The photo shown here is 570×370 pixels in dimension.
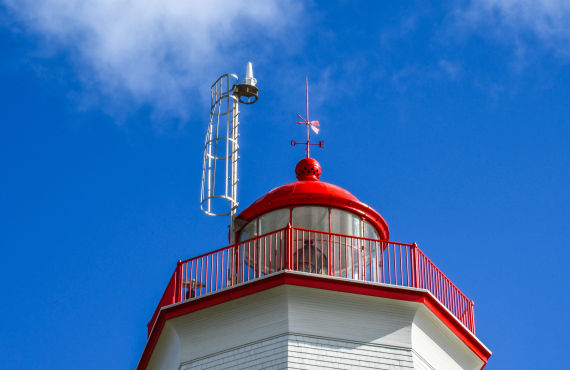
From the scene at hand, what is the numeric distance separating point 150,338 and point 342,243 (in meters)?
3.65

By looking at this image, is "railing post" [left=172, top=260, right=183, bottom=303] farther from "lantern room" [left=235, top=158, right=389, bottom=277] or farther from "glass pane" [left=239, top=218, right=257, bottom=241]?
"glass pane" [left=239, top=218, right=257, bottom=241]

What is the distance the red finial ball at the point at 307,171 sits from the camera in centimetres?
1989

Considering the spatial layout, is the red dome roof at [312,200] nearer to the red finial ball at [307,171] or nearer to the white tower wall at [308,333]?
the red finial ball at [307,171]

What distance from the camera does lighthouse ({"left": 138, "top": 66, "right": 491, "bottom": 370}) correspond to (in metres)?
16.6

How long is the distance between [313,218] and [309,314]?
2584 mm

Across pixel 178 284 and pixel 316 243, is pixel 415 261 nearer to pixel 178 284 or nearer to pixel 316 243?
pixel 316 243

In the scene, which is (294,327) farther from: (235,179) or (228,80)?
(228,80)

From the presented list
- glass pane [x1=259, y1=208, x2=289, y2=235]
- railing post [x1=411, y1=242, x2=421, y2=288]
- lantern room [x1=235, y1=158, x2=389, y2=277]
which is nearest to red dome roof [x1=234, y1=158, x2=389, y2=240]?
lantern room [x1=235, y1=158, x2=389, y2=277]

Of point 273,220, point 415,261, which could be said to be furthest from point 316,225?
point 415,261

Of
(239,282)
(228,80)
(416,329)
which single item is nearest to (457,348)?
(416,329)

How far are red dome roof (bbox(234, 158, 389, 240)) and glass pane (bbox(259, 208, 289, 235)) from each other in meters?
0.11

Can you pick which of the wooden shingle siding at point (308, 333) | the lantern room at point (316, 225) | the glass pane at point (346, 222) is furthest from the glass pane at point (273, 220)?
the wooden shingle siding at point (308, 333)

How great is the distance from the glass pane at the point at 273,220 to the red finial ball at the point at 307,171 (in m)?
1.12

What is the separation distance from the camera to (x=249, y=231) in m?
19.5
